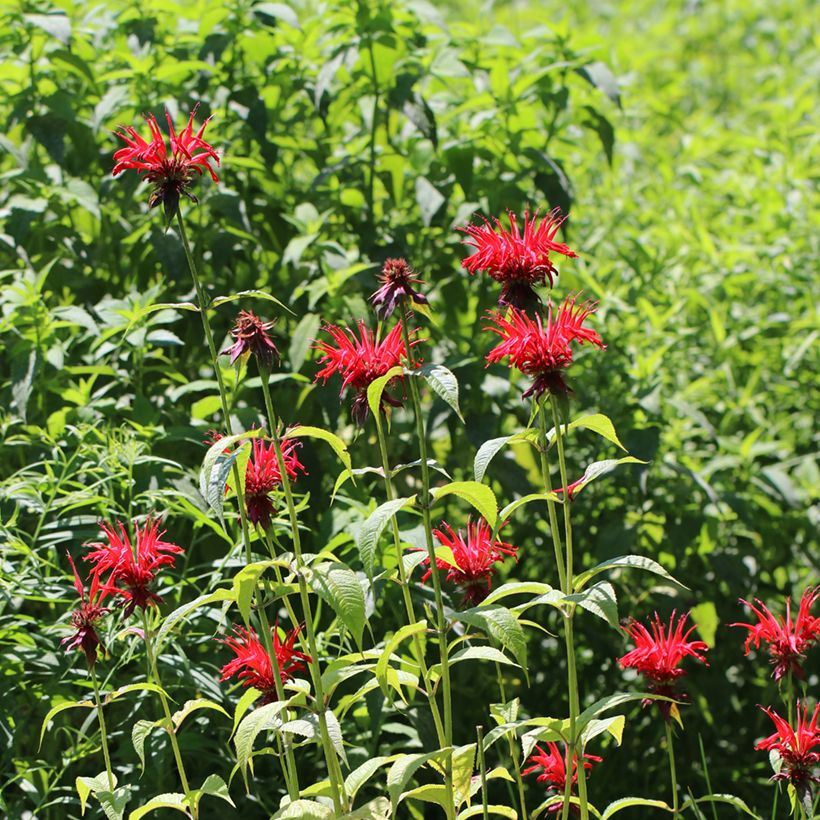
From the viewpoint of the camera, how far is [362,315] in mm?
2422

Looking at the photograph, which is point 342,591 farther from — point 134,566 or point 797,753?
point 797,753

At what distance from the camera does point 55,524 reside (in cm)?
206

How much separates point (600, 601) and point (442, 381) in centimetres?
33

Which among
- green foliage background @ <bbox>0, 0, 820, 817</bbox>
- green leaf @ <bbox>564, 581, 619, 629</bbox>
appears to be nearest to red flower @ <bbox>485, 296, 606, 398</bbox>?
green leaf @ <bbox>564, 581, 619, 629</bbox>

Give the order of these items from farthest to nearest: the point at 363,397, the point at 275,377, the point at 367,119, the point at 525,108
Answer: the point at 367,119 < the point at 525,108 < the point at 275,377 < the point at 363,397

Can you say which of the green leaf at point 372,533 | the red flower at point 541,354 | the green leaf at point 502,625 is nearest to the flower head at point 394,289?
the red flower at point 541,354

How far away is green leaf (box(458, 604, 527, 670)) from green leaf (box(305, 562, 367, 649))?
0.13 m

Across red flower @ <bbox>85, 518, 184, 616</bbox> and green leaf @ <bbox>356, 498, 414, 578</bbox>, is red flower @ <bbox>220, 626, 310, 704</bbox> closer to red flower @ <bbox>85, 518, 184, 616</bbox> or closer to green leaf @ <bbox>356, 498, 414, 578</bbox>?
red flower @ <bbox>85, 518, 184, 616</bbox>

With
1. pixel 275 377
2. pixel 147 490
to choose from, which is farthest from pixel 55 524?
pixel 275 377

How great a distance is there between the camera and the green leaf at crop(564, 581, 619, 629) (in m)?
1.41

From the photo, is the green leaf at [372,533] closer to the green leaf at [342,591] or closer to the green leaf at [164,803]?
the green leaf at [342,591]

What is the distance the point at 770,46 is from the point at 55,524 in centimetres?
510

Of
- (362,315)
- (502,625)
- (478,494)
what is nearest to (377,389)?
(478,494)

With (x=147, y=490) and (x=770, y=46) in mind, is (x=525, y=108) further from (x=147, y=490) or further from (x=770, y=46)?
(x=770, y=46)
